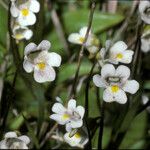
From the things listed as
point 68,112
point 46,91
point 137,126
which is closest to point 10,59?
point 46,91

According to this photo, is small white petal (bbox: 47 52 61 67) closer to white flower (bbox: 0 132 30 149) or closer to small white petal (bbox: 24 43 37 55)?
small white petal (bbox: 24 43 37 55)

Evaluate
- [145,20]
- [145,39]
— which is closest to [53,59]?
[145,20]

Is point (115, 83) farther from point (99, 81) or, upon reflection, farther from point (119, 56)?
point (119, 56)

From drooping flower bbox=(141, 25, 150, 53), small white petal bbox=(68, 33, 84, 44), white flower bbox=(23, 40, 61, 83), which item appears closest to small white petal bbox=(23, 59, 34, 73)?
white flower bbox=(23, 40, 61, 83)

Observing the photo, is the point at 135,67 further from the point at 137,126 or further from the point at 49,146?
the point at 49,146

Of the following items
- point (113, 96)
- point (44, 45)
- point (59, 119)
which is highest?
point (44, 45)

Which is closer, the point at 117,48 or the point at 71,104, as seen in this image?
the point at 71,104

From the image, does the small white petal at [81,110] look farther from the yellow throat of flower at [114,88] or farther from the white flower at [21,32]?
the white flower at [21,32]

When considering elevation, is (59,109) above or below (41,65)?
below
